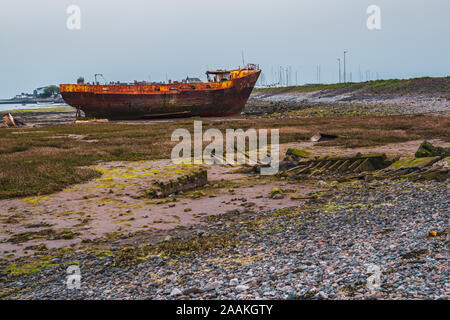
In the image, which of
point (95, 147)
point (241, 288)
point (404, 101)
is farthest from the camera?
point (404, 101)

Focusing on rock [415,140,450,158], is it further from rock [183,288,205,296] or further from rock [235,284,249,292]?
rock [183,288,205,296]

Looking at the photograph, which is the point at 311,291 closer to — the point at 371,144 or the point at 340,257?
the point at 340,257

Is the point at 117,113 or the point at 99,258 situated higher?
the point at 117,113

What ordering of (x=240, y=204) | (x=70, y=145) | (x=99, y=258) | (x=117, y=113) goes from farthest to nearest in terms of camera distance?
1. (x=117, y=113)
2. (x=70, y=145)
3. (x=240, y=204)
4. (x=99, y=258)

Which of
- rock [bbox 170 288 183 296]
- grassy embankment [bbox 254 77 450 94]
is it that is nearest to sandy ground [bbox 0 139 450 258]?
rock [bbox 170 288 183 296]

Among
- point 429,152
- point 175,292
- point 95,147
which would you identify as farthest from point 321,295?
point 95,147

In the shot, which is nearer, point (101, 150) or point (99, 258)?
point (99, 258)

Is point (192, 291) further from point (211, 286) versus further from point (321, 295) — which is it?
point (321, 295)

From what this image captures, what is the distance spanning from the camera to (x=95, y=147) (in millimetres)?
25656

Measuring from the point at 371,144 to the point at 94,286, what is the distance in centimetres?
2011

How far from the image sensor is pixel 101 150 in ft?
80.1

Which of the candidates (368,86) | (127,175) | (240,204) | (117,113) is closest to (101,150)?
(127,175)

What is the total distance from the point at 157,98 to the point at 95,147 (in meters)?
27.6

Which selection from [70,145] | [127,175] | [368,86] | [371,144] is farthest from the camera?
[368,86]
